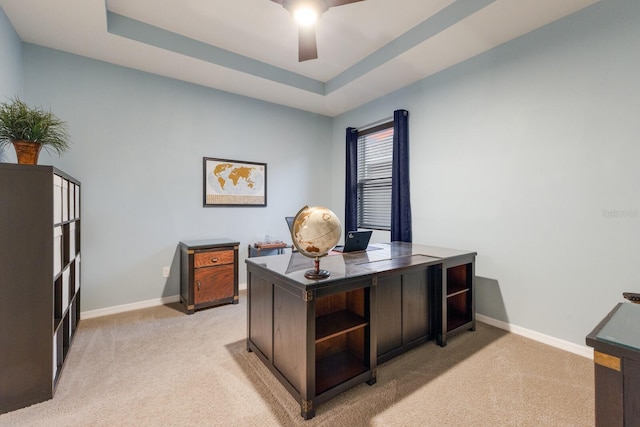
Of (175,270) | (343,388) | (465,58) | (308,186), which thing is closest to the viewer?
(343,388)

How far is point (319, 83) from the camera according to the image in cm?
387

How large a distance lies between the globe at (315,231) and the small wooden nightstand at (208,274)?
6.06 feet

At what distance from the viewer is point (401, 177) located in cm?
350

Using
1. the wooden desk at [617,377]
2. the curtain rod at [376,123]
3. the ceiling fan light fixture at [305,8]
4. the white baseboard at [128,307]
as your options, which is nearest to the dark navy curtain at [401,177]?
the curtain rod at [376,123]

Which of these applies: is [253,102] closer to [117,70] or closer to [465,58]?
[117,70]

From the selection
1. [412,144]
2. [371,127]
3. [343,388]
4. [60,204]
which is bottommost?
[343,388]

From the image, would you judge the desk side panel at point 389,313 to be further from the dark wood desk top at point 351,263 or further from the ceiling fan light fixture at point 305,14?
the ceiling fan light fixture at point 305,14

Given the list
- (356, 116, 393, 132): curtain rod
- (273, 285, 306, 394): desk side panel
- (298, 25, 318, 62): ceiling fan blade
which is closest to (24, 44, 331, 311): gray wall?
(356, 116, 393, 132): curtain rod

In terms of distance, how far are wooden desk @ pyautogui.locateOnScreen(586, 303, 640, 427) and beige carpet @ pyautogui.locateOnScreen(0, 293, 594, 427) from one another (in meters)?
0.87

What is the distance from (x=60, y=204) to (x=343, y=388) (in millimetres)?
2216

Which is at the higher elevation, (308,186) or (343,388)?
(308,186)

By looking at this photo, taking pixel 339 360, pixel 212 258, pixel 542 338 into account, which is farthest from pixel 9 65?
pixel 542 338

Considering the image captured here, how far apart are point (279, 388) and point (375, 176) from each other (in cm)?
304

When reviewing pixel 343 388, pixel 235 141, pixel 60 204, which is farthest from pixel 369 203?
pixel 60 204
